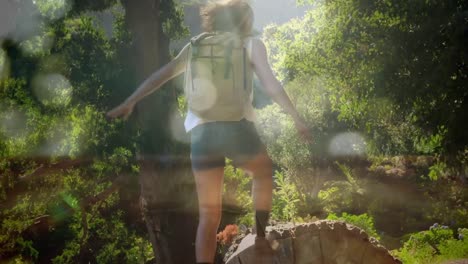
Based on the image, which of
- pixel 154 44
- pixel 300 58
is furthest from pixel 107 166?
pixel 300 58

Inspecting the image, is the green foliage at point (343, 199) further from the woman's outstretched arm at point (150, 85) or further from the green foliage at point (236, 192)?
the woman's outstretched arm at point (150, 85)

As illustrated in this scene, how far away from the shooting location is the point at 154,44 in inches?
276

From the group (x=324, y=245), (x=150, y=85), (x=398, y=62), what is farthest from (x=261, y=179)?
(x=398, y=62)

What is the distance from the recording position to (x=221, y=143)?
2.64 m

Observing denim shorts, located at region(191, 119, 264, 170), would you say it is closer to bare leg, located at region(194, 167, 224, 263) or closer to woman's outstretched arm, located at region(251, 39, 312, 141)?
bare leg, located at region(194, 167, 224, 263)

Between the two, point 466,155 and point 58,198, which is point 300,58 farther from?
point 58,198

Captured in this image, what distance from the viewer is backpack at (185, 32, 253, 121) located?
2.69 m

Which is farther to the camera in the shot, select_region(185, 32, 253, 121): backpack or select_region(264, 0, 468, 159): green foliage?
select_region(264, 0, 468, 159): green foliage

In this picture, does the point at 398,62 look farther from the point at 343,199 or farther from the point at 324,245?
the point at 343,199

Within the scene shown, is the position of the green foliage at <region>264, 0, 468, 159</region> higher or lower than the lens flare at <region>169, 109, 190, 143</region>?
higher

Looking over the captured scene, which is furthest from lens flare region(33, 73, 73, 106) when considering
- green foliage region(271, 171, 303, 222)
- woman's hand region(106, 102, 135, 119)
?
woman's hand region(106, 102, 135, 119)

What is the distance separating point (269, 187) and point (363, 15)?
6.08 metres

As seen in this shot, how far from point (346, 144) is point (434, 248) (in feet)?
45.8

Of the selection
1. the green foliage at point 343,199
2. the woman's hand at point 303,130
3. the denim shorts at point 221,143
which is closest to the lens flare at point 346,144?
the green foliage at point 343,199
